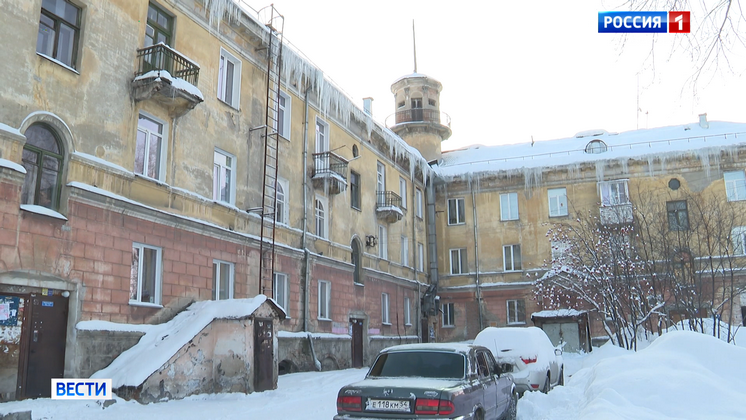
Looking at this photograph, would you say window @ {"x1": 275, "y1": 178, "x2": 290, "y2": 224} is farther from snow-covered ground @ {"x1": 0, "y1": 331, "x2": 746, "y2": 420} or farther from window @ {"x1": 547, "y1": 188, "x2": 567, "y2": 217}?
window @ {"x1": 547, "y1": 188, "x2": 567, "y2": 217}

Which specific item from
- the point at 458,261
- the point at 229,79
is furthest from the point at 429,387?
the point at 458,261

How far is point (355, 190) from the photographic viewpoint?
27609 mm

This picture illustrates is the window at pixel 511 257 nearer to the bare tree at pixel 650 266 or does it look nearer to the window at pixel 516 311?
the window at pixel 516 311

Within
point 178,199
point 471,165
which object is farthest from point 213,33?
point 471,165

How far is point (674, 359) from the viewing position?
969 cm

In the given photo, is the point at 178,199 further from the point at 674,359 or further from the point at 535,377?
the point at 674,359

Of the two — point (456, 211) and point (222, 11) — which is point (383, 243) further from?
point (222, 11)

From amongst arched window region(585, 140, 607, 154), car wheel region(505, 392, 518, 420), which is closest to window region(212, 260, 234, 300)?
car wheel region(505, 392, 518, 420)

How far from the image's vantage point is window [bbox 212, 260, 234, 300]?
17.5 meters

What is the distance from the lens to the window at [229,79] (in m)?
18.8

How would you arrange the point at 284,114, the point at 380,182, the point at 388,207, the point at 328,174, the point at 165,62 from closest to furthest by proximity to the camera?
the point at 165,62 < the point at 284,114 < the point at 328,174 < the point at 388,207 < the point at 380,182

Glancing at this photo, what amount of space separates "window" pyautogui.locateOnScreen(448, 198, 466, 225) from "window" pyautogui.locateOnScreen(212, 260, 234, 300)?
2169 cm

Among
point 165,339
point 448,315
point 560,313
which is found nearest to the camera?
point 165,339

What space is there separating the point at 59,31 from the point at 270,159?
811 centimetres
